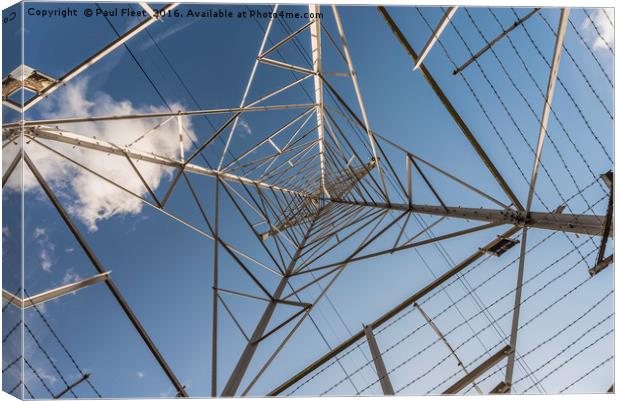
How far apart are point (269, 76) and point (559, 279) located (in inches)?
363

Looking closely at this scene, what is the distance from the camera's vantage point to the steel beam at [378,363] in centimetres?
573

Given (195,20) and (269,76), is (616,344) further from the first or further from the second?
(269,76)

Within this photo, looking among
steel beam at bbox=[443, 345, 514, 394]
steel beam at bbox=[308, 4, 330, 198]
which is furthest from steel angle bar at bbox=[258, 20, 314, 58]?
steel beam at bbox=[443, 345, 514, 394]

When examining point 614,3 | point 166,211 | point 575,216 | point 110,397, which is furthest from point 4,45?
point 614,3

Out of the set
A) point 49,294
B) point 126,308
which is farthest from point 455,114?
point 49,294

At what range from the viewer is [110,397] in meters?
5.54

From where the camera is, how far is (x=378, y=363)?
6176 mm

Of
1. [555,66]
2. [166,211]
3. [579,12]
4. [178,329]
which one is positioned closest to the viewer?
[555,66]

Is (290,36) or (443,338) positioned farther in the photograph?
(290,36)

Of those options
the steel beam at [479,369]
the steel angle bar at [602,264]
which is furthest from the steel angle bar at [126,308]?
→ the steel angle bar at [602,264]

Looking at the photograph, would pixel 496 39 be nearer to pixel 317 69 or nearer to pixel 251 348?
pixel 317 69

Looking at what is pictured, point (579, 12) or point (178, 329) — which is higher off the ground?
point (579, 12)

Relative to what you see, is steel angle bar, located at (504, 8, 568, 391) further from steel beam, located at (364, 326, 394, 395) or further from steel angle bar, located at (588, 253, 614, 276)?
steel beam, located at (364, 326, 394, 395)

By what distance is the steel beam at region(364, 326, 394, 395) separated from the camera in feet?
18.8
